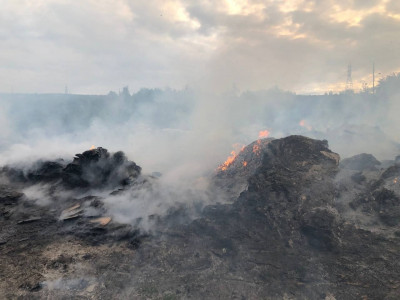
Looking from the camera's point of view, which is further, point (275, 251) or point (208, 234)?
point (208, 234)

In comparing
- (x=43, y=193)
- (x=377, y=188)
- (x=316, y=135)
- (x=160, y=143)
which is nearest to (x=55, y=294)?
(x=43, y=193)

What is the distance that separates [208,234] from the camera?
16578 mm

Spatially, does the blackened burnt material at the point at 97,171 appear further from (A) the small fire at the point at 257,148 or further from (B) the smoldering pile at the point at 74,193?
(A) the small fire at the point at 257,148

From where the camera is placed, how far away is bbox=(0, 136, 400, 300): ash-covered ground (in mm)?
12391

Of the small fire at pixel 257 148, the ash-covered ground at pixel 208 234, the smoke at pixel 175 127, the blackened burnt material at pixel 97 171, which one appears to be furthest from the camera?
the small fire at pixel 257 148

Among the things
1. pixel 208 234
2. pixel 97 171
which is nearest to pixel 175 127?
pixel 97 171

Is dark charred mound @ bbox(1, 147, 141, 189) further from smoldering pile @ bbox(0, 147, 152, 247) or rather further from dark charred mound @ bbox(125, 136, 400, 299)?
dark charred mound @ bbox(125, 136, 400, 299)

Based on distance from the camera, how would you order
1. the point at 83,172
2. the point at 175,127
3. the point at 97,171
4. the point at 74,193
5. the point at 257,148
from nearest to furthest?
the point at 74,193
the point at 83,172
the point at 97,171
the point at 257,148
the point at 175,127

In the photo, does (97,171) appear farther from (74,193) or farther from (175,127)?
(175,127)

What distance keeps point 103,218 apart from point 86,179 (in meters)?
4.88

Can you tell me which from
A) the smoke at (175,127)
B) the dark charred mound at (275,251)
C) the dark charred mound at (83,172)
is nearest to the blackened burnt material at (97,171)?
the dark charred mound at (83,172)

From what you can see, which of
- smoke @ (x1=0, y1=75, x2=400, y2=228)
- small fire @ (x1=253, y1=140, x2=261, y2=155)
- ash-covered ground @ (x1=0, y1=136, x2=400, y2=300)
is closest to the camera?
ash-covered ground @ (x1=0, y1=136, x2=400, y2=300)

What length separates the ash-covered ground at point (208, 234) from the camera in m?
12.4

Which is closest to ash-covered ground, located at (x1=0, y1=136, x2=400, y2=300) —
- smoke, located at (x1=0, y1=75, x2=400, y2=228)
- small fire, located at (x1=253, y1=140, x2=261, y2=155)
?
smoke, located at (x1=0, y1=75, x2=400, y2=228)
